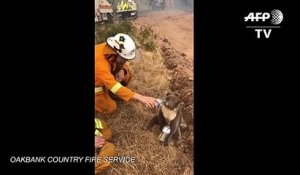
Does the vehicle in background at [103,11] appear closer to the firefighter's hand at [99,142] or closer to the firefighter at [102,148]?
the firefighter at [102,148]

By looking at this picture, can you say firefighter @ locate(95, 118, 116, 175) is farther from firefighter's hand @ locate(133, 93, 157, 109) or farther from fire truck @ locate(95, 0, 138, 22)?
fire truck @ locate(95, 0, 138, 22)

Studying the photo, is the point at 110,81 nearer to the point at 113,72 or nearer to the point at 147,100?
the point at 113,72

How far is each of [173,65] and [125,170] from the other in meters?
0.86

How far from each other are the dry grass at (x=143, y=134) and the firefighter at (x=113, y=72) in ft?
0.18

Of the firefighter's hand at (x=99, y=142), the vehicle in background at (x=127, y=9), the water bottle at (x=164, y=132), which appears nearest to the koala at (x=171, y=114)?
the water bottle at (x=164, y=132)

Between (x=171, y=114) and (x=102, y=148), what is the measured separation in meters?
0.57

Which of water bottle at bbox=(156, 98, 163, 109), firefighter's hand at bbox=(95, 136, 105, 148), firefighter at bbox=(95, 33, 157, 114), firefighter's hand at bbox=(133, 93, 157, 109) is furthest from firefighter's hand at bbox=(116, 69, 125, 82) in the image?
firefighter's hand at bbox=(95, 136, 105, 148)

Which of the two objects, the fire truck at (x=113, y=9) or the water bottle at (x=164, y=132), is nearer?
the fire truck at (x=113, y=9)

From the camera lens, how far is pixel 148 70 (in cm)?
349

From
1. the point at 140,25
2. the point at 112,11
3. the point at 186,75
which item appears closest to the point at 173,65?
the point at 186,75

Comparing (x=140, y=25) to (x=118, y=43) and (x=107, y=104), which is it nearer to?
(x=118, y=43)

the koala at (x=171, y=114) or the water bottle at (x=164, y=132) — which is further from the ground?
the koala at (x=171, y=114)
